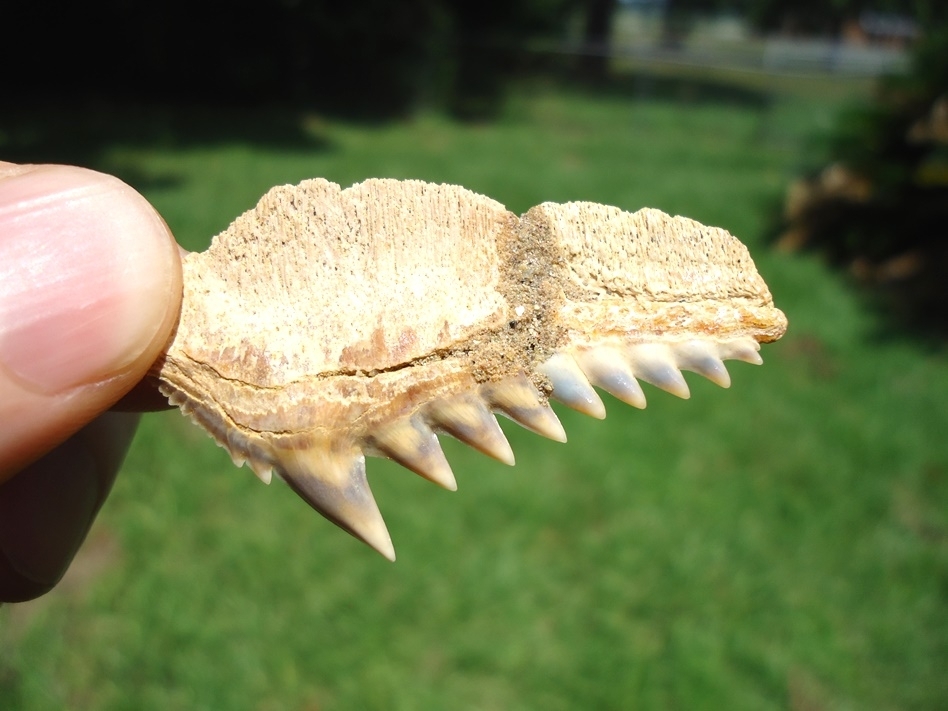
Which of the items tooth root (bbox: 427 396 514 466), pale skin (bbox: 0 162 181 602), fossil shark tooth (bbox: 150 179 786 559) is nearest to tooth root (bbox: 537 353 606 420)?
fossil shark tooth (bbox: 150 179 786 559)

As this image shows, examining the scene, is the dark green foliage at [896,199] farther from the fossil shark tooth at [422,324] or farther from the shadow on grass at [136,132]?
the shadow on grass at [136,132]

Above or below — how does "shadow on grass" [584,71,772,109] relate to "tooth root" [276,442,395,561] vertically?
below

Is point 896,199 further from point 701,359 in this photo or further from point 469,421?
point 469,421

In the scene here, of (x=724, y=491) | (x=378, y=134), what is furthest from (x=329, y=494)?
(x=378, y=134)

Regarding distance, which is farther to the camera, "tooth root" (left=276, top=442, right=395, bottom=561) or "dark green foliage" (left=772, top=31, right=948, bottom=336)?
"dark green foliage" (left=772, top=31, right=948, bottom=336)

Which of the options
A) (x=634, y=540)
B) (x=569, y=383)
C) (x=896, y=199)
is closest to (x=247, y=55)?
(x=896, y=199)

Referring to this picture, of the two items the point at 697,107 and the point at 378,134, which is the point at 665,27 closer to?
the point at 697,107

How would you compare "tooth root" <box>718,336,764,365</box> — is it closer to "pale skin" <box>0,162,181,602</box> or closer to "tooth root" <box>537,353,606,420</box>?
"tooth root" <box>537,353,606,420</box>
